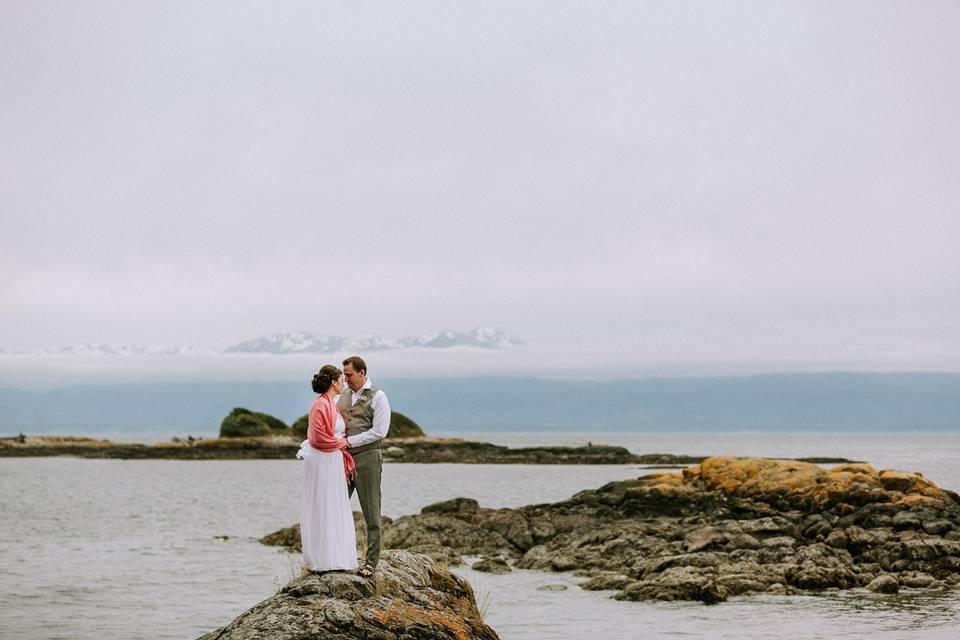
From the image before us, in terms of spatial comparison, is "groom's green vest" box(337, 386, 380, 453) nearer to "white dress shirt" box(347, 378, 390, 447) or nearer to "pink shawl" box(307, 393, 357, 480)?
"white dress shirt" box(347, 378, 390, 447)

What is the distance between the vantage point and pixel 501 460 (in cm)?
11119

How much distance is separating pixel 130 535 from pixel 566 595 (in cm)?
2447

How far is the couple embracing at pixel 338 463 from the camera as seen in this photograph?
13023 mm

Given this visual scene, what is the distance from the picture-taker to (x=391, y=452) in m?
118

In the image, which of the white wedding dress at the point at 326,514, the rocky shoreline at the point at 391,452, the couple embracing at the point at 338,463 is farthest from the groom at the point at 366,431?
the rocky shoreline at the point at 391,452

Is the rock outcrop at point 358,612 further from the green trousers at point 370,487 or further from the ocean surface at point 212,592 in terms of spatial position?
the ocean surface at point 212,592

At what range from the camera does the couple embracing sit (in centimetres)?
1302

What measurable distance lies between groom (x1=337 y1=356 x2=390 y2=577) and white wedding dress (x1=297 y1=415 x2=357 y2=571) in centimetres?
35

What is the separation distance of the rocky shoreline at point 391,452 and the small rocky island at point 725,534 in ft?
223

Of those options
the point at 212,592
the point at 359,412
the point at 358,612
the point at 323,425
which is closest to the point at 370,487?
the point at 359,412

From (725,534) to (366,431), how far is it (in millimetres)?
18091

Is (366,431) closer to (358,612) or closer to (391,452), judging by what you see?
(358,612)

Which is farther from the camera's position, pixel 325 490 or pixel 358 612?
pixel 325 490

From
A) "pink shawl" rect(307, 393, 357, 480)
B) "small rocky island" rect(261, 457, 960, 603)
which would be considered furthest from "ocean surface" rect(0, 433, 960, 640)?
"pink shawl" rect(307, 393, 357, 480)
